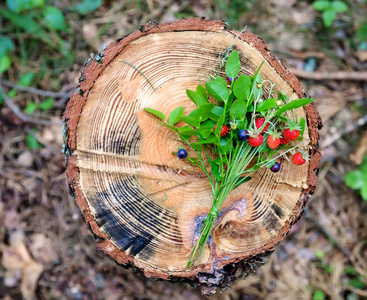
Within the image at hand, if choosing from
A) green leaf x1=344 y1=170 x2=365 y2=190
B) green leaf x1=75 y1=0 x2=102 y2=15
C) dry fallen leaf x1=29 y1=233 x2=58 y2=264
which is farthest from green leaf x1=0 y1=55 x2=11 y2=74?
green leaf x1=344 y1=170 x2=365 y2=190

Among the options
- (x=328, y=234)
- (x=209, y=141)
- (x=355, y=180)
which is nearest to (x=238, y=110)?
(x=209, y=141)

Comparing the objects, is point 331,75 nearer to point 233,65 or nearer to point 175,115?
point 233,65

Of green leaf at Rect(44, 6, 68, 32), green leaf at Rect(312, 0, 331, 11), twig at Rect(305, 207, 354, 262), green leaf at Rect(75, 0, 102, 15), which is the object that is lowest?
twig at Rect(305, 207, 354, 262)

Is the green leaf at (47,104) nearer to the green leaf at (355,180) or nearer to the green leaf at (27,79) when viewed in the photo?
the green leaf at (27,79)

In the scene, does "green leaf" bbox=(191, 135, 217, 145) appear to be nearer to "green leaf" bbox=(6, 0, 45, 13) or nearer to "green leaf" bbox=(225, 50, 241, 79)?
"green leaf" bbox=(225, 50, 241, 79)

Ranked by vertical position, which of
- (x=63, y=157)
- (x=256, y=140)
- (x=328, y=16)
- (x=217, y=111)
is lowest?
(x=63, y=157)

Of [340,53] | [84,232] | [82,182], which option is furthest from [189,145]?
[340,53]

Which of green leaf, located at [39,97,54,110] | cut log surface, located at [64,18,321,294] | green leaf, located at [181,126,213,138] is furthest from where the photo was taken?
green leaf, located at [39,97,54,110]

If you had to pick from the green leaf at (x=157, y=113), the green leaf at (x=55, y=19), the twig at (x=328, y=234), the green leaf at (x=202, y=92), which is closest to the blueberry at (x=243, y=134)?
the green leaf at (x=202, y=92)
